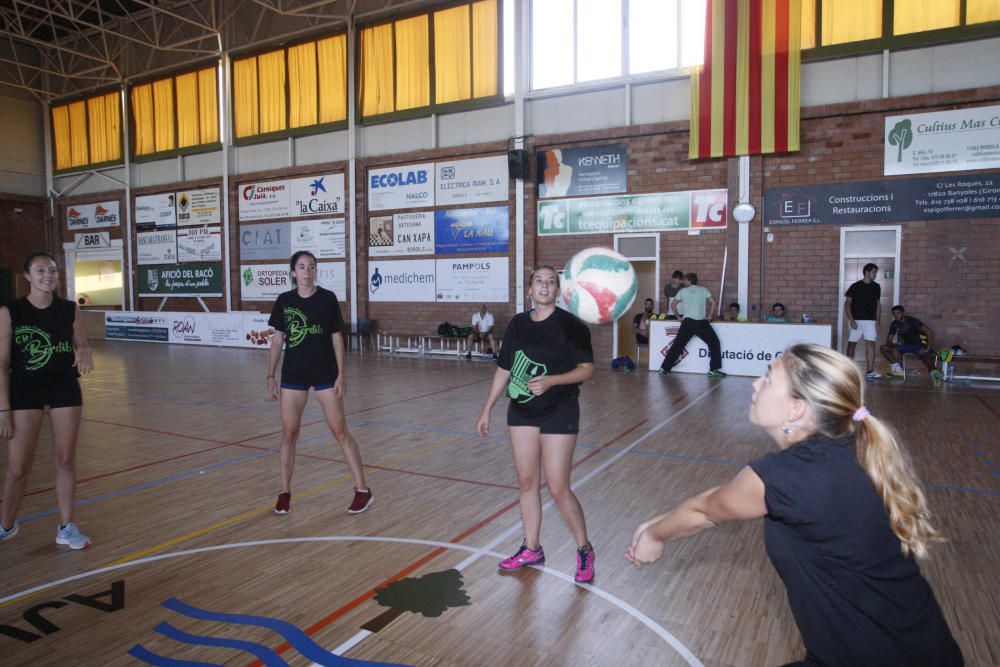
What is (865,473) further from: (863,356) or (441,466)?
(863,356)

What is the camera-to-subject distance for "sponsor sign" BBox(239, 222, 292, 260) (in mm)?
17875

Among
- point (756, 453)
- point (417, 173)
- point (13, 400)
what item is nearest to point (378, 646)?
point (13, 400)

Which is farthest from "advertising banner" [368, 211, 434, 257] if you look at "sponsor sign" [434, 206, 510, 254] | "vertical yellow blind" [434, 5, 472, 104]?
"vertical yellow blind" [434, 5, 472, 104]

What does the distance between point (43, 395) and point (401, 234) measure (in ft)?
41.9

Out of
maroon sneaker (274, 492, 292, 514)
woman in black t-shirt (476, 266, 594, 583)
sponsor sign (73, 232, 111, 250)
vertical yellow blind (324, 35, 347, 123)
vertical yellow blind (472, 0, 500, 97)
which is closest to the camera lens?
woman in black t-shirt (476, 266, 594, 583)

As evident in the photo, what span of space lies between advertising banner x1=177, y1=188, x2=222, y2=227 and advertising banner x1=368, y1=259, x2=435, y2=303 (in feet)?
19.0

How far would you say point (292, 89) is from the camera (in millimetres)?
17547

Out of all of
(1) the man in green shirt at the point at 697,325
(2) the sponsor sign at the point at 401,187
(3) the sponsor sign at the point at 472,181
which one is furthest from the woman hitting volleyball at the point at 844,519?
(2) the sponsor sign at the point at 401,187

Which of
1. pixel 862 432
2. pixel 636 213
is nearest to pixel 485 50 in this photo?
pixel 636 213

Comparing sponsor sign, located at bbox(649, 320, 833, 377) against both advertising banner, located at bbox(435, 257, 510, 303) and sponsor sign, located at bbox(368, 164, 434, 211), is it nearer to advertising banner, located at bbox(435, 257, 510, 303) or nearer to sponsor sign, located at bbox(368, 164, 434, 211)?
advertising banner, located at bbox(435, 257, 510, 303)

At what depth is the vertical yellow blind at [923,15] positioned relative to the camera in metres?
11.0

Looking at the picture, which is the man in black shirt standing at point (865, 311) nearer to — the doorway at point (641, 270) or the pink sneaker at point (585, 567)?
the doorway at point (641, 270)

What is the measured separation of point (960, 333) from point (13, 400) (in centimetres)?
1304

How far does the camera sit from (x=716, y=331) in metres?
11.6
